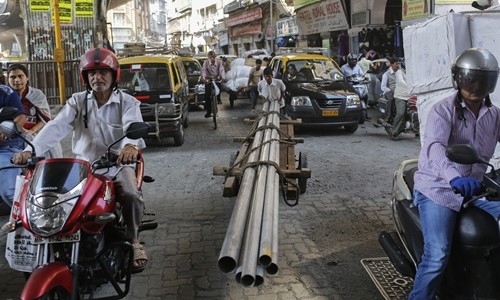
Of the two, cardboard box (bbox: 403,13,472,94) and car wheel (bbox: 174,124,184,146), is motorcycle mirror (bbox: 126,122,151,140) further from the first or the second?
car wheel (bbox: 174,124,184,146)

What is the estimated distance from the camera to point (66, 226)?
2.89 metres

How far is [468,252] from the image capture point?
2.87m

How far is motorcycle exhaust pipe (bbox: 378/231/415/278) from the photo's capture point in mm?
3473

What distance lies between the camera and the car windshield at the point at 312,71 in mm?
12422

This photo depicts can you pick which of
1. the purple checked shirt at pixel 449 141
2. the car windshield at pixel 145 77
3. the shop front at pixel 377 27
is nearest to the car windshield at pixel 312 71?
the car windshield at pixel 145 77

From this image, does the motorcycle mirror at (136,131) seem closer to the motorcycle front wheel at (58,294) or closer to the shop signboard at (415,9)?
the motorcycle front wheel at (58,294)

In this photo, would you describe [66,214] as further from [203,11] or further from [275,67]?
[203,11]

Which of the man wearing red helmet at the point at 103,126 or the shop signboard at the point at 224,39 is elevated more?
the shop signboard at the point at 224,39

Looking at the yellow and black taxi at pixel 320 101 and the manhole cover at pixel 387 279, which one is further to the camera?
the yellow and black taxi at pixel 320 101

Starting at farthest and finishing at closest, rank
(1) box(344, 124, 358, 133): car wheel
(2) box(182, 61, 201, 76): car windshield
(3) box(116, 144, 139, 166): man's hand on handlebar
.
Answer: (2) box(182, 61, 201, 76): car windshield < (1) box(344, 124, 358, 133): car wheel < (3) box(116, 144, 139, 166): man's hand on handlebar

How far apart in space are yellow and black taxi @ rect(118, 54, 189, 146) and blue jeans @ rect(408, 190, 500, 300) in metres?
7.47

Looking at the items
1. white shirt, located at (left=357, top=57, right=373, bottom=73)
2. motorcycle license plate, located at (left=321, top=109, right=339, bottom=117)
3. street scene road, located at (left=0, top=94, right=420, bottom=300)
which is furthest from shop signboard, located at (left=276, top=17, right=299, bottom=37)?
street scene road, located at (left=0, top=94, right=420, bottom=300)

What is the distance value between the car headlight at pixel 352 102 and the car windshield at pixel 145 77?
4.11 metres

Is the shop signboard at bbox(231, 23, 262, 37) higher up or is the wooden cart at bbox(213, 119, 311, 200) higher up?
the shop signboard at bbox(231, 23, 262, 37)
